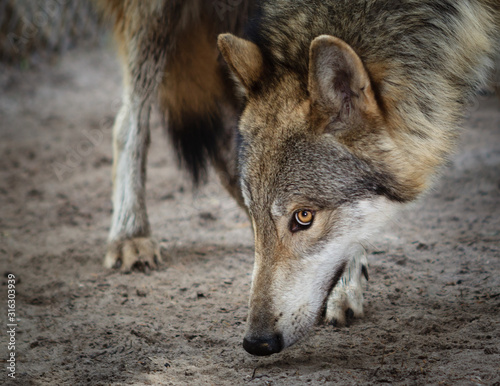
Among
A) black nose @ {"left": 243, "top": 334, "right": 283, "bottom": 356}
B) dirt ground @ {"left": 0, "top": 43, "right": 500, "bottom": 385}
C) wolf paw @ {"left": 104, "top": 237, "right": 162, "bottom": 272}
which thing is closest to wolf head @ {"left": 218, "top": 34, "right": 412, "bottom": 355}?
black nose @ {"left": 243, "top": 334, "right": 283, "bottom": 356}

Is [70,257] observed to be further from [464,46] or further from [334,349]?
[464,46]

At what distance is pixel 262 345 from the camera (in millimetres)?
2193

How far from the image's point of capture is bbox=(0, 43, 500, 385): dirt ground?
224 cm

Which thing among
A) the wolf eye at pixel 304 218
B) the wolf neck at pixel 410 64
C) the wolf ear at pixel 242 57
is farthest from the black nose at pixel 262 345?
the wolf ear at pixel 242 57

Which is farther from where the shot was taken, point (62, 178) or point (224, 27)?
point (62, 178)

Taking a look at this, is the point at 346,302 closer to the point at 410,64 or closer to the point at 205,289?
the point at 205,289

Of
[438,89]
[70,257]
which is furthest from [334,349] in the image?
[70,257]

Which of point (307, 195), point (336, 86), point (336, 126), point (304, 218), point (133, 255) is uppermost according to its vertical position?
point (336, 86)

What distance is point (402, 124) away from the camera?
7.57ft

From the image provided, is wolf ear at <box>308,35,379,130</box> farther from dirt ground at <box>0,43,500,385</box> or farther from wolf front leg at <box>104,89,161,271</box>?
wolf front leg at <box>104,89,161,271</box>

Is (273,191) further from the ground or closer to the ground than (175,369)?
further from the ground

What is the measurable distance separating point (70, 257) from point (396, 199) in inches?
94.1

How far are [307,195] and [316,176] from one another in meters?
0.09

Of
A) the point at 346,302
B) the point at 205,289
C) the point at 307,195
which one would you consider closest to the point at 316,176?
the point at 307,195
